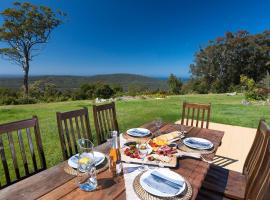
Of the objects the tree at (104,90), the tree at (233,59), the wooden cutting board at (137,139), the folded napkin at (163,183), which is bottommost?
the tree at (104,90)

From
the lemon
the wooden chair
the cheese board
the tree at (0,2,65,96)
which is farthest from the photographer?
the tree at (0,2,65,96)

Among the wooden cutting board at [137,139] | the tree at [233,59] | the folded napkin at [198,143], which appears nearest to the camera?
the folded napkin at [198,143]

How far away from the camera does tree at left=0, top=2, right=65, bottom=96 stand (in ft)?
38.9

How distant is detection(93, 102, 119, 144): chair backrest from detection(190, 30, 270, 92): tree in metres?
18.4

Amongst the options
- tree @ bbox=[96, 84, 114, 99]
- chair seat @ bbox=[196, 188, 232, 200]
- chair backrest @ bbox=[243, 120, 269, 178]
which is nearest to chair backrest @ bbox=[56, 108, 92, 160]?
chair seat @ bbox=[196, 188, 232, 200]

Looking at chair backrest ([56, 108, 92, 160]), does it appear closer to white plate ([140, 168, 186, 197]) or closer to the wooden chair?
white plate ([140, 168, 186, 197])

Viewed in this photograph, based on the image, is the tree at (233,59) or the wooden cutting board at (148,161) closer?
the wooden cutting board at (148,161)

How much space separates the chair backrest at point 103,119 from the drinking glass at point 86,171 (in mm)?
1121

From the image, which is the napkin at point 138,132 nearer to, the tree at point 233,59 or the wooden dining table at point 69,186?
the wooden dining table at point 69,186

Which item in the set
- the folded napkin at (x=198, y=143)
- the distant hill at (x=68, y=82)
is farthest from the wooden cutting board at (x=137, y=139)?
the distant hill at (x=68, y=82)

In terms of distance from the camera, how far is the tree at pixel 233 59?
18.2 m

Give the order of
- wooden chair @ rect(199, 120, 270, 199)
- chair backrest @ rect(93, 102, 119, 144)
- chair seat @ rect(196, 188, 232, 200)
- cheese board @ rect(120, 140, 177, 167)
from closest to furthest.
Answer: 1. wooden chair @ rect(199, 120, 270, 199)
2. cheese board @ rect(120, 140, 177, 167)
3. chair seat @ rect(196, 188, 232, 200)
4. chair backrest @ rect(93, 102, 119, 144)

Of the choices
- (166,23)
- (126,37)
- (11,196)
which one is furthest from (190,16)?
(11,196)

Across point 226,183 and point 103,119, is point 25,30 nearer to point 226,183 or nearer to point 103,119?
point 103,119
